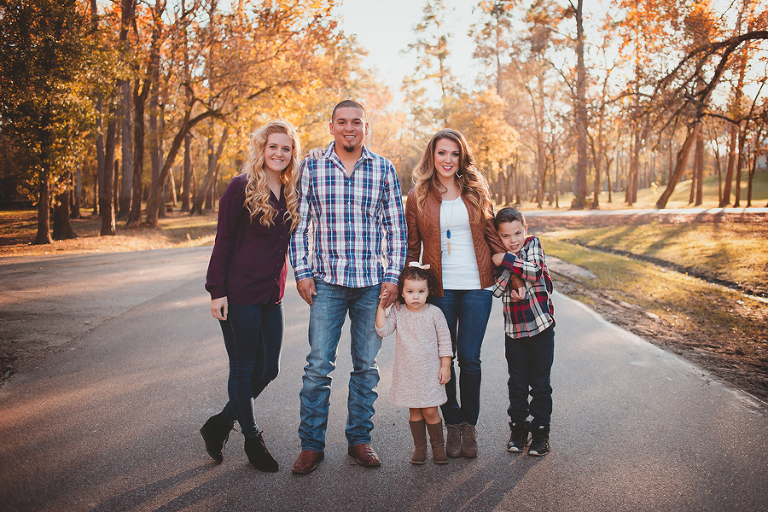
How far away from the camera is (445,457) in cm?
341

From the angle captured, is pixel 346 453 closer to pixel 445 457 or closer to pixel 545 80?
pixel 445 457

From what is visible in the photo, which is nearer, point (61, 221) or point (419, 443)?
point (419, 443)

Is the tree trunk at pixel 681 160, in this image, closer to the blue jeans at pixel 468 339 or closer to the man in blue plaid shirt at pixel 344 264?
the blue jeans at pixel 468 339

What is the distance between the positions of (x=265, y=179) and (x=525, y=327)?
2147 mm

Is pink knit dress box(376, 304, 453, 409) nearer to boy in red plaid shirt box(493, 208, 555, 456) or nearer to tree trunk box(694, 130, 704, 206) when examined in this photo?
boy in red plaid shirt box(493, 208, 555, 456)

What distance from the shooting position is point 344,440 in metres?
3.78

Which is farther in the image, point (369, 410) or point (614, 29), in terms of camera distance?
point (614, 29)

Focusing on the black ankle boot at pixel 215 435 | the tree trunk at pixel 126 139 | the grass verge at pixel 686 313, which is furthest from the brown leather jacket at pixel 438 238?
the tree trunk at pixel 126 139

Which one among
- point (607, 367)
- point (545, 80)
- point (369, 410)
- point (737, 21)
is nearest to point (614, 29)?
point (545, 80)

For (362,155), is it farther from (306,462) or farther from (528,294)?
(306,462)

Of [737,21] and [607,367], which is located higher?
[737,21]

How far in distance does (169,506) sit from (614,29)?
35525 mm

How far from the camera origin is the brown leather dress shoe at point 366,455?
11.0 ft

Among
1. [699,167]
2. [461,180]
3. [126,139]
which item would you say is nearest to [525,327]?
[461,180]
